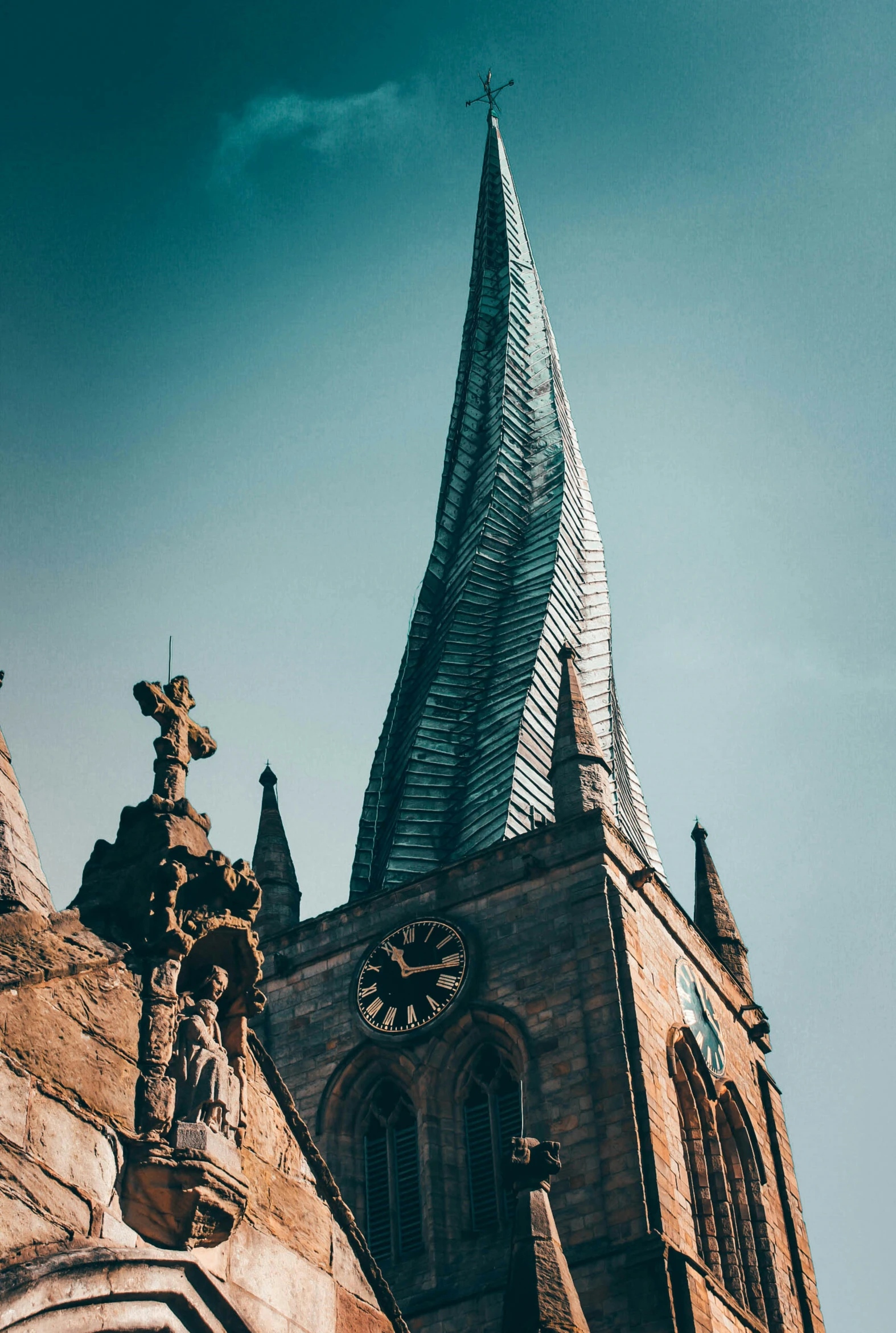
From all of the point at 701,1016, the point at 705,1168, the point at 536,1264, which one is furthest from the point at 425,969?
the point at 536,1264

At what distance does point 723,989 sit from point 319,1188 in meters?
24.6

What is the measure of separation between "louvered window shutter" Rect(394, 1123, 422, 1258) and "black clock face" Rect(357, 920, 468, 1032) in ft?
5.39

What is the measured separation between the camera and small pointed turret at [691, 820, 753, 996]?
34.9m

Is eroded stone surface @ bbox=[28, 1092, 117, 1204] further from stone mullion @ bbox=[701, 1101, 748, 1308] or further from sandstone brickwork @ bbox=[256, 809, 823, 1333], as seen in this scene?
stone mullion @ bbox=[701, 1101, 748, 1308]

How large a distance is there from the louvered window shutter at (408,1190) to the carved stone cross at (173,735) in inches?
756

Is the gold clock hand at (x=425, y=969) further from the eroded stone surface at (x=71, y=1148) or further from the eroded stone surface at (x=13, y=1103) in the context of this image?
the eroded stone surface at (x=13, y=1103)

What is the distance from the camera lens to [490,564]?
1560 inches

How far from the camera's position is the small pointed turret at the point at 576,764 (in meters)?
30.5

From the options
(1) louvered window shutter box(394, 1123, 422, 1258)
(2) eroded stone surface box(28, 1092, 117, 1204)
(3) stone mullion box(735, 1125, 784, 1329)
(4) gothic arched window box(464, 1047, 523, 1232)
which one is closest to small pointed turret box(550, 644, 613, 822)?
(4) gothic arched window box(464, 1047, 523, 1232)

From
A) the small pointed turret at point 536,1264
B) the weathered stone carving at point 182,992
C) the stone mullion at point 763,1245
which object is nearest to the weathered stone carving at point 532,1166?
the small pointed turret at point 536,1264

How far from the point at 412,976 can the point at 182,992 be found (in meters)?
22.0

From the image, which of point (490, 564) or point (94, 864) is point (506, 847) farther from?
point (94, 864)

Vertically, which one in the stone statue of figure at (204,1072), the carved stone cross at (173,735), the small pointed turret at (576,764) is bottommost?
the stone statue of figure at (204,1072)

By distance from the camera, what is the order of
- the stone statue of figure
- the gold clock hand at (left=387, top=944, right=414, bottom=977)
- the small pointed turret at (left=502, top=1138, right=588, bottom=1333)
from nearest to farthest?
the stone statue of figure, the small pointed turret at (left=502, top=1138, right=588, bottom=1333), the gold clock hand at (left=387, top=944, right=414, bottom=977)
